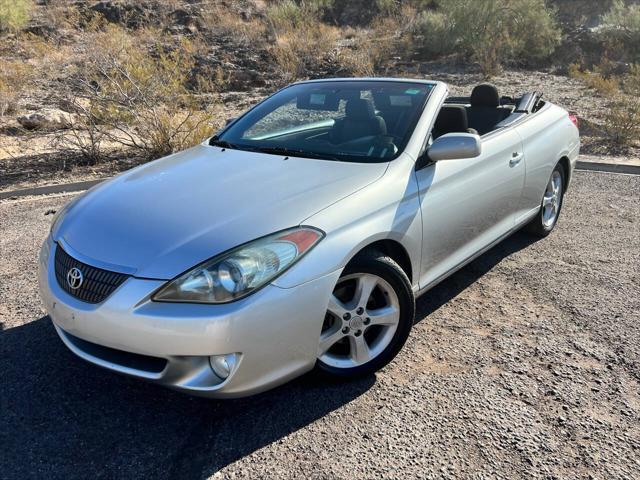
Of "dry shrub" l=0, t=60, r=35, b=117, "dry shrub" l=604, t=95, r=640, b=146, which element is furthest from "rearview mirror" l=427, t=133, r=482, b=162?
"dry shrub" l=0, t=60, r=35, b=117

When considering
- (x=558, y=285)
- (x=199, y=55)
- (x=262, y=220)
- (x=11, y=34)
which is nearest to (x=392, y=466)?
(x=262, y=220)

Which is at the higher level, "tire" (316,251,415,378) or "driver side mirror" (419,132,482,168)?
"driver side mirror" (419,132,482,168)

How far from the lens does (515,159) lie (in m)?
4.00

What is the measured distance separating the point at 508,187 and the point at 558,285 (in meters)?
0.82

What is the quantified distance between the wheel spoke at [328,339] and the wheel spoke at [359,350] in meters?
0.10

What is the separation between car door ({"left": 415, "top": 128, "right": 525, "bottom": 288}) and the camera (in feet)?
10.3

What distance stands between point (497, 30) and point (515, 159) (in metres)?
14.8

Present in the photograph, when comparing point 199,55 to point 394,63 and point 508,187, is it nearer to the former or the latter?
point 394,63

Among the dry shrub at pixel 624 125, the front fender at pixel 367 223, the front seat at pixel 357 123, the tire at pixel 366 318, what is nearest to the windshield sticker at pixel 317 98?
the front seat at pixel 357 123

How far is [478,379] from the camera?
2.87 metres

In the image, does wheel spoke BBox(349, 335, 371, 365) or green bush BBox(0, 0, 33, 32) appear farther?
green bush BBox(0, 0, 33, 32)

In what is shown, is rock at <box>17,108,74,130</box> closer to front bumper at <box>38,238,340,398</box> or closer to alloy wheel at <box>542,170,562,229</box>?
alloy wheel at <box>542,170,562,229</box>

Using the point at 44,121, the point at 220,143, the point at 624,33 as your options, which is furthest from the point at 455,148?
the point at 624,33

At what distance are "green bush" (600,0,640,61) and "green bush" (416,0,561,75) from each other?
1.71 m
